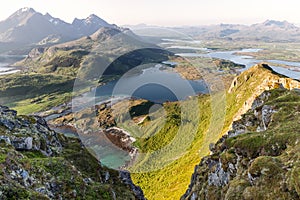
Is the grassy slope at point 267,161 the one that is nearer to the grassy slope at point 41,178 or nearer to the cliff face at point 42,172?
the cliff face at point 42,172

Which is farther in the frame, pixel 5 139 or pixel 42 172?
pixel 5 139

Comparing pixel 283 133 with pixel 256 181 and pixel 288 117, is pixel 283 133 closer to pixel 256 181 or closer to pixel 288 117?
pixel 288 117

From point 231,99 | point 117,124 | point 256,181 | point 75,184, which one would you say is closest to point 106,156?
point 117,124

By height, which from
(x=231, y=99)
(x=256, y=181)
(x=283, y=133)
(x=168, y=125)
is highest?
(x=283, y=133)

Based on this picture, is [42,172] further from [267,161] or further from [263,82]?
[263,82]

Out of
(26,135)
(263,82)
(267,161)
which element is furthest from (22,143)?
(263,82)

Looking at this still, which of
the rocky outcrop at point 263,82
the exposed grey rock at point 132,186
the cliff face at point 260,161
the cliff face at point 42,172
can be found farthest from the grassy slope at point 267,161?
the rocky outcrop at point 263,82

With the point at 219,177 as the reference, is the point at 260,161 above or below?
above
